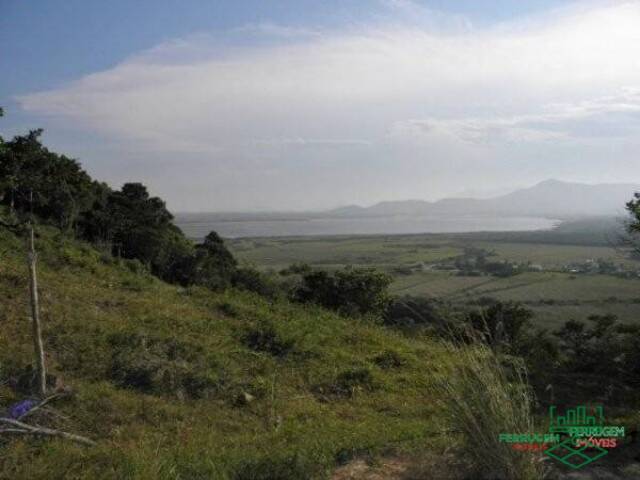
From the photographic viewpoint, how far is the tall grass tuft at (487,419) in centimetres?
327

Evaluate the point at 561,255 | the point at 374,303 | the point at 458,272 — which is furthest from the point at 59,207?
the point at 561,255

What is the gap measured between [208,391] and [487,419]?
4050 millimetres

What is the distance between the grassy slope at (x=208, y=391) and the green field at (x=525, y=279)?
5834 mm

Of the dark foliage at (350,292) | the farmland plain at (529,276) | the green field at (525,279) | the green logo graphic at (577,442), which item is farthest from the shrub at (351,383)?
the dark foliage at (350,292)

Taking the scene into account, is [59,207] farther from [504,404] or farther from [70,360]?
[504,404]

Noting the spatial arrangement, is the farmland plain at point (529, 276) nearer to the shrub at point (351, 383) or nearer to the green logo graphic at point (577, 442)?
the shrub at point (351, 383)

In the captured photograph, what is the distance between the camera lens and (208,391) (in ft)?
21.4

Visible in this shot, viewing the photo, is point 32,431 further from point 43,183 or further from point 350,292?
point 43,183

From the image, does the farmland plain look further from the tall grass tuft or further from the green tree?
the green tree

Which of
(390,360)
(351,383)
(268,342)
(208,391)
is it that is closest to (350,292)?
(390,360)

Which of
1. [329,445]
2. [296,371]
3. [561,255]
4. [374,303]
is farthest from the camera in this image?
[561,255]

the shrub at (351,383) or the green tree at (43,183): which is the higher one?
the green tree at (43,183)

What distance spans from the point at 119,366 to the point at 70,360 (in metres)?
0.68

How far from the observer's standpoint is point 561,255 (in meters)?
56.1
